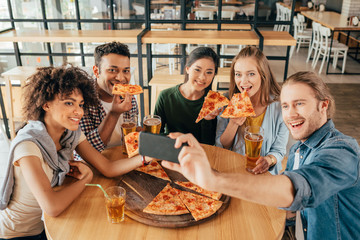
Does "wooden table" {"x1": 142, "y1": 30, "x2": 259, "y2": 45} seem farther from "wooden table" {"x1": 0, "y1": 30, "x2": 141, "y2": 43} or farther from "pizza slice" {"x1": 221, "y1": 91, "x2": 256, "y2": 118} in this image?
"pizza slice" {"x1": 221, "y1": 91, "x2": 256, "y2": 118}

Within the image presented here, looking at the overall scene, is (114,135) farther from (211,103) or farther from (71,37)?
(71,37)

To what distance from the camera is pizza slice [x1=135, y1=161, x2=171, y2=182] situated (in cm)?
174

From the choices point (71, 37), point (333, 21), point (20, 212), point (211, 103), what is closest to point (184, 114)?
point (211, 103)

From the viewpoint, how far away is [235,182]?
1.05m

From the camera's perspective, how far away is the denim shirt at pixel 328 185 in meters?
1.13

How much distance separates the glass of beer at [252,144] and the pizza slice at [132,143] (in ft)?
2.08

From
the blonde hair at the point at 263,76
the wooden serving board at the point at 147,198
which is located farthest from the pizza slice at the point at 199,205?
the blonde hair at the point at 263,76

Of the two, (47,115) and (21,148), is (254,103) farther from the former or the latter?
(21,148)

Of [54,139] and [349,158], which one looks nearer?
[349,158]

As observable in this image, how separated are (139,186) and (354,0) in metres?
9.41

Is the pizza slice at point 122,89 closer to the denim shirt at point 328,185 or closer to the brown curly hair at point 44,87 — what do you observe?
the brown curly hair at point 44,87

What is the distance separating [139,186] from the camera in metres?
1.65

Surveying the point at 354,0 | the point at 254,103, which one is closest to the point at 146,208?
the point at 254,103

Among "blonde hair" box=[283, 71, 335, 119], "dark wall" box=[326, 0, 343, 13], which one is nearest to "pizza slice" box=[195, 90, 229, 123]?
"blonde hair" box=[283, 71, 335, 119]
